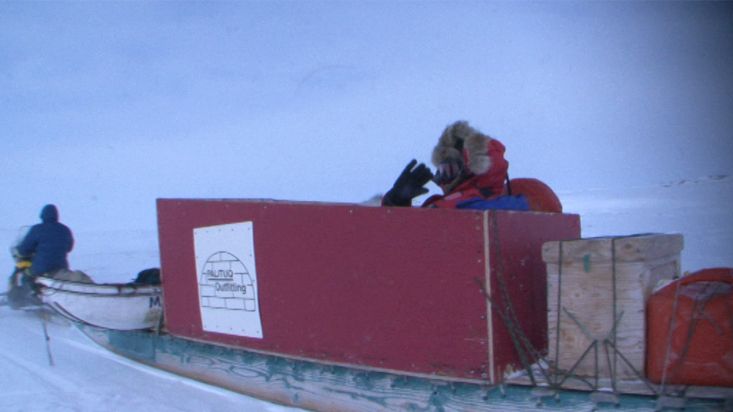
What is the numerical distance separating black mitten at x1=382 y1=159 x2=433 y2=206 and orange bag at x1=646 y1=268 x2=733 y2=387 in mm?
1461

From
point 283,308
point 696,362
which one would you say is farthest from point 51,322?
point 696,362

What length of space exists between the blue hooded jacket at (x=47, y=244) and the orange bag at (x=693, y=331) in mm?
6876

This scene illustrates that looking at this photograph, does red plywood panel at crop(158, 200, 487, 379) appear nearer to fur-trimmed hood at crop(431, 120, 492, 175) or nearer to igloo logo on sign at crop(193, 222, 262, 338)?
igloo logo on sign at crop(193, 222, 262, 338)

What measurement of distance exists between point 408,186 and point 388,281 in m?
0.60

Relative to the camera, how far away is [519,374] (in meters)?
3.88

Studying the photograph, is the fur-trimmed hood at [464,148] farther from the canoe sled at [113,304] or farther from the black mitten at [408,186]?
the canoe sled at [113,304]

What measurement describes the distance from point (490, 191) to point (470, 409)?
132cm

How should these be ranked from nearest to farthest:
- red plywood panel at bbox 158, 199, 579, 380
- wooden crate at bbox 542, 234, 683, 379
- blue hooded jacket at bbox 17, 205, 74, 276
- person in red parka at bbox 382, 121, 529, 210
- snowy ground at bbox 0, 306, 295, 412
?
1. wooden crate at bbox 542, 234, 683, 379
2. red plywood panel at bbox 158, 199, 579, 380
3. person in red parka at bbox 382, 121, 529, 210
4. snowy ground at bbox 0, 306, 295, 412
5. blue hooded jacket at bbox 17, 205, 74, 276

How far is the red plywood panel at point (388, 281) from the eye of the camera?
3.74 m

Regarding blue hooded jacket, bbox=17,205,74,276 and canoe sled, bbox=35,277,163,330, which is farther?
blue hooded jacket, bbox=17,205,74,276

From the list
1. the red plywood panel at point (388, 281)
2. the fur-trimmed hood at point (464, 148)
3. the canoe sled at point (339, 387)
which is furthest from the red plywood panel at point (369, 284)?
the fur-trimmed hood at point (464, 148)

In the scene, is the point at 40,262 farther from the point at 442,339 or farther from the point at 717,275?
the point at 717,275

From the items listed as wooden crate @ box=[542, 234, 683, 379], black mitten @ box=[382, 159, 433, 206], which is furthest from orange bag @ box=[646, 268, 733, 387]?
black mitten @ box=[382, 159, 433, 206]

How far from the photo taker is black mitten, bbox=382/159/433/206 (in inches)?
167
